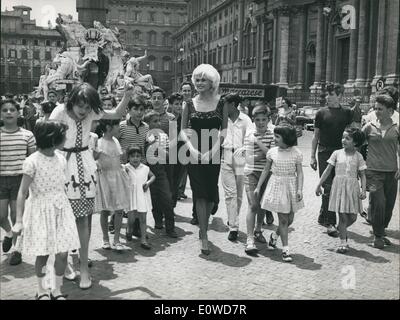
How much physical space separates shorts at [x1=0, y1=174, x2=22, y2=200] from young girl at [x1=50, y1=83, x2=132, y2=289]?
1.26m

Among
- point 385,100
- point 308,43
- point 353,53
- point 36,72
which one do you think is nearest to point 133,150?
point 385,100

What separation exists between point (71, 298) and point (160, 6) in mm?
101882

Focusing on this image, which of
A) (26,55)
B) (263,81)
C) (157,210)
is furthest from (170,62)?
(157,210)

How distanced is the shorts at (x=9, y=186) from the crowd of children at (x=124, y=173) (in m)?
0.01

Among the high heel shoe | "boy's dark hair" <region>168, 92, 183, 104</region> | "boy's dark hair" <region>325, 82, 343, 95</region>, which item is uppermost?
"boy's dark hair" <region>325, 82, 343, 95</region>

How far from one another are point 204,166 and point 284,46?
126 ft

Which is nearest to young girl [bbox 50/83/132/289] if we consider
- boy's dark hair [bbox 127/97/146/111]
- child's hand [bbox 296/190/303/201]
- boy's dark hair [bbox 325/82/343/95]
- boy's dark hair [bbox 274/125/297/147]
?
boy's dark hair [bbox 127/97/146/111]

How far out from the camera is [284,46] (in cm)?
4281

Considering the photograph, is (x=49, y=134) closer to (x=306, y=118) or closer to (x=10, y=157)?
(x=10, y=157)

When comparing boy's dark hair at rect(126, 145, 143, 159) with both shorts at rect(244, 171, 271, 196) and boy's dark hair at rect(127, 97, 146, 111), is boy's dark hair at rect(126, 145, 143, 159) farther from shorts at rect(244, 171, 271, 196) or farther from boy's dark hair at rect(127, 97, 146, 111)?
shorts at rect(244, 171, 271, 196)

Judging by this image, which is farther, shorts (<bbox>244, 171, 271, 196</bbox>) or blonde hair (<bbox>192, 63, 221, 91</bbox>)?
shorts (<bbox>244, 171, 271, 196</bbox>)

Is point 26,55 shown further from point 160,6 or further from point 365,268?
point 365,268

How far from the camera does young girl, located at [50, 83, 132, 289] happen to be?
4770mm

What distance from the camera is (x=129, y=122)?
7.09 meters
